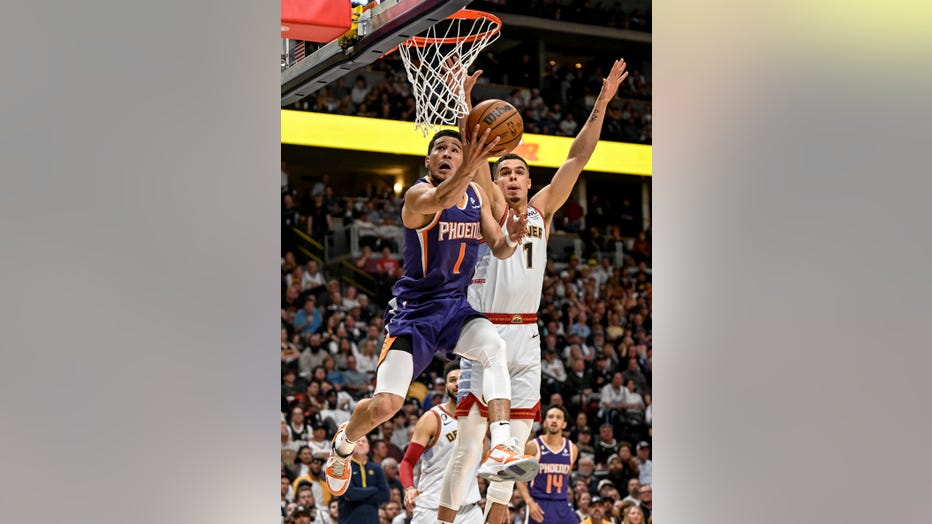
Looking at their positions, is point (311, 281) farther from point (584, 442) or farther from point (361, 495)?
point (361, 495)

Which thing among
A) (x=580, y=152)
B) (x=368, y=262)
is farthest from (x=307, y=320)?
(x=580, y=152)

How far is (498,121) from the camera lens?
Answer: 504cm

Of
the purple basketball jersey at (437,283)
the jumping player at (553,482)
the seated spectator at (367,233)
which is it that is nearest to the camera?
the purple basketball jersey at (437,283)

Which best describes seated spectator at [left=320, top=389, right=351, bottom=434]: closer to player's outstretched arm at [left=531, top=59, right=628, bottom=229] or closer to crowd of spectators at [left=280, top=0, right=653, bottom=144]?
crowd of spectators at [left=280, top=0, right=653, bottom=144]

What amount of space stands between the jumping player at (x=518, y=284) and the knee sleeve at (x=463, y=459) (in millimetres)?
99

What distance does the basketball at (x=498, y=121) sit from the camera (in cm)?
502

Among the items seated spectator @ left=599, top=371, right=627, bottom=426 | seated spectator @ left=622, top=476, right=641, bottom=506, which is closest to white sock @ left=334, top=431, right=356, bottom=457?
seated spectator @ left=622, top=476, right=641, bottom=506

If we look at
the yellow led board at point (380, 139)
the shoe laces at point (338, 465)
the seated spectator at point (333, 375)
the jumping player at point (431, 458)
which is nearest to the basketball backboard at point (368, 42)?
the jumping player at point (431, 458)

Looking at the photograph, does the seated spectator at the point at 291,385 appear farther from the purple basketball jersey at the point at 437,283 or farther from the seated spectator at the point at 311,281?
the purple basketball jersey at the point at 437,283
